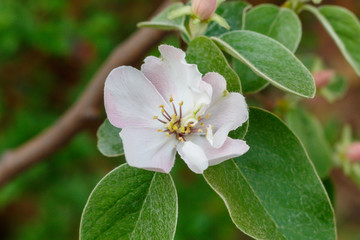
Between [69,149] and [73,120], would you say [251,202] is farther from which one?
[69,149]

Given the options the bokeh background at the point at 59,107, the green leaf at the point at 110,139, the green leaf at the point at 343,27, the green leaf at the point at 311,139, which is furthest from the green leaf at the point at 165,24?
the bokeh background at the point at 59,107

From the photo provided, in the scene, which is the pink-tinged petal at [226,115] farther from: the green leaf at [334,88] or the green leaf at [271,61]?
the green leaf at [334,88]

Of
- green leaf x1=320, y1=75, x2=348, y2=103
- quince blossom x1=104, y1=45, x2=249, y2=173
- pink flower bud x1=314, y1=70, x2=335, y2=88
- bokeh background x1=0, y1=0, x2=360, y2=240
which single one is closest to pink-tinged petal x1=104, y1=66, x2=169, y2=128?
quince blossom x1=104, y1=45, x2=249, y2=173

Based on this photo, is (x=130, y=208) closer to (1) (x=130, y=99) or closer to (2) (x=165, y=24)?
(1) (x=130, y=99)

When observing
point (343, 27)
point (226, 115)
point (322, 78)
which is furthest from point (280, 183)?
point (322, 78)

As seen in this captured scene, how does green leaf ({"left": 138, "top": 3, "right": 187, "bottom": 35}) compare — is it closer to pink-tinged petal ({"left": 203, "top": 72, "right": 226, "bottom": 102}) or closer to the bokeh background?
pink-tinged petal ({"left": 203, "top": 72, "right": 226, "bottom": 102})

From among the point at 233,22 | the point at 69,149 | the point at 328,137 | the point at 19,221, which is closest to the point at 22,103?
the point at 69,149
